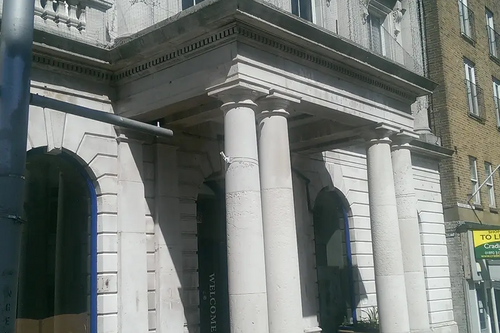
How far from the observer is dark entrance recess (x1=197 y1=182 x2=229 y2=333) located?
15016 millimetres

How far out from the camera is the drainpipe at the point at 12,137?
503 cm

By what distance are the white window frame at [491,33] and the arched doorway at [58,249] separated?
21.6 m

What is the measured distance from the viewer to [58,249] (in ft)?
40.8

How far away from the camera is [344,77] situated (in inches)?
533

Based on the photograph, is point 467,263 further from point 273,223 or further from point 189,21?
point 189,21

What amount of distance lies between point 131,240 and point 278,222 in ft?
11.2

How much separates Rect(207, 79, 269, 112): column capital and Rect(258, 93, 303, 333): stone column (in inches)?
18.3

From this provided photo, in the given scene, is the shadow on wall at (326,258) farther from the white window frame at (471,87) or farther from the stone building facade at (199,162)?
the white window frame at (471,87)

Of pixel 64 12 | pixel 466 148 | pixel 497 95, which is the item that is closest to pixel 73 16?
pixel 64 12

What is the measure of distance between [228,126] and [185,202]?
139 inches

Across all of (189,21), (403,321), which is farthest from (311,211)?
(189,21)

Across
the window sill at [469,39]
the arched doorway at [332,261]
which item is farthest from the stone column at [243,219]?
the window sill at [469,39]

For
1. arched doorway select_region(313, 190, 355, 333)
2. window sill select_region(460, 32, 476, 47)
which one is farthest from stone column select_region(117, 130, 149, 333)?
window sill select_region(460, 32, 476, 47)

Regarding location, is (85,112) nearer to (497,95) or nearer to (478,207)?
(478,207)
